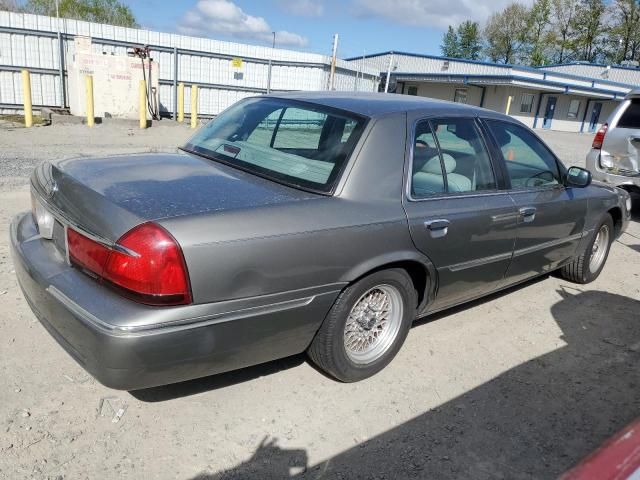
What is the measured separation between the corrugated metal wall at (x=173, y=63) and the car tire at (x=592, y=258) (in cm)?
1352

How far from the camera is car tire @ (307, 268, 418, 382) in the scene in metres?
2.85

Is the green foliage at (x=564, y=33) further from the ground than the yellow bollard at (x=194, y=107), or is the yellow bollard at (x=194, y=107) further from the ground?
the green foliage at (x=564, y=33)

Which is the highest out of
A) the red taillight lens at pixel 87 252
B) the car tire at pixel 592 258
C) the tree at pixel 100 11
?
the tree at pixel 100 11

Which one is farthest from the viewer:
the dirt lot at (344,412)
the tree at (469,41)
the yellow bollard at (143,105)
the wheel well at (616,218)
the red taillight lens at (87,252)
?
the tree at (469,41)

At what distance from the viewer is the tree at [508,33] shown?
6375cm

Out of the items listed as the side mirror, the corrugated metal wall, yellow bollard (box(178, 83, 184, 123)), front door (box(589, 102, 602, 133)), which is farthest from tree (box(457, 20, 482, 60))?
the side mirror

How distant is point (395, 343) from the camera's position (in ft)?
10.8

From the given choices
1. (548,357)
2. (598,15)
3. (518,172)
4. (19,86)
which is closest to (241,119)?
(518,172)

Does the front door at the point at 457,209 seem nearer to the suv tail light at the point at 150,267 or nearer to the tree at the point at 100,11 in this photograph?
the suv tail light at the point at 150,267

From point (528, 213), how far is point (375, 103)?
143cm

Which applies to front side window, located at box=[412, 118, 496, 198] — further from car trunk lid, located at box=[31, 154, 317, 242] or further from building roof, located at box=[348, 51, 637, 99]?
building roof, located at box=[348, 51, 637, 99]

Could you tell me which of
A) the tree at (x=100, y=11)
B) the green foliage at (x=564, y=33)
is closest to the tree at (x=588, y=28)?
the green foliage at (x=564, y=33)

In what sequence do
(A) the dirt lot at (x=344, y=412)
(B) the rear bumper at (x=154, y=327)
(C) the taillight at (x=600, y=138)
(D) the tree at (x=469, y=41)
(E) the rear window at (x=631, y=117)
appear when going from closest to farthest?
1. (B) the rear bumper at (x=154, y=327)
2. (A) the dirt lot at (x=344, y=412)
3. (E) the rear window at (x=631, y=117)
4. (C) the taillight at (x=600, y=138)
5. (D) the tree at (x=469, y=41)

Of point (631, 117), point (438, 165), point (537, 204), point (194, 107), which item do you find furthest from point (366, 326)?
point (194, 107)
